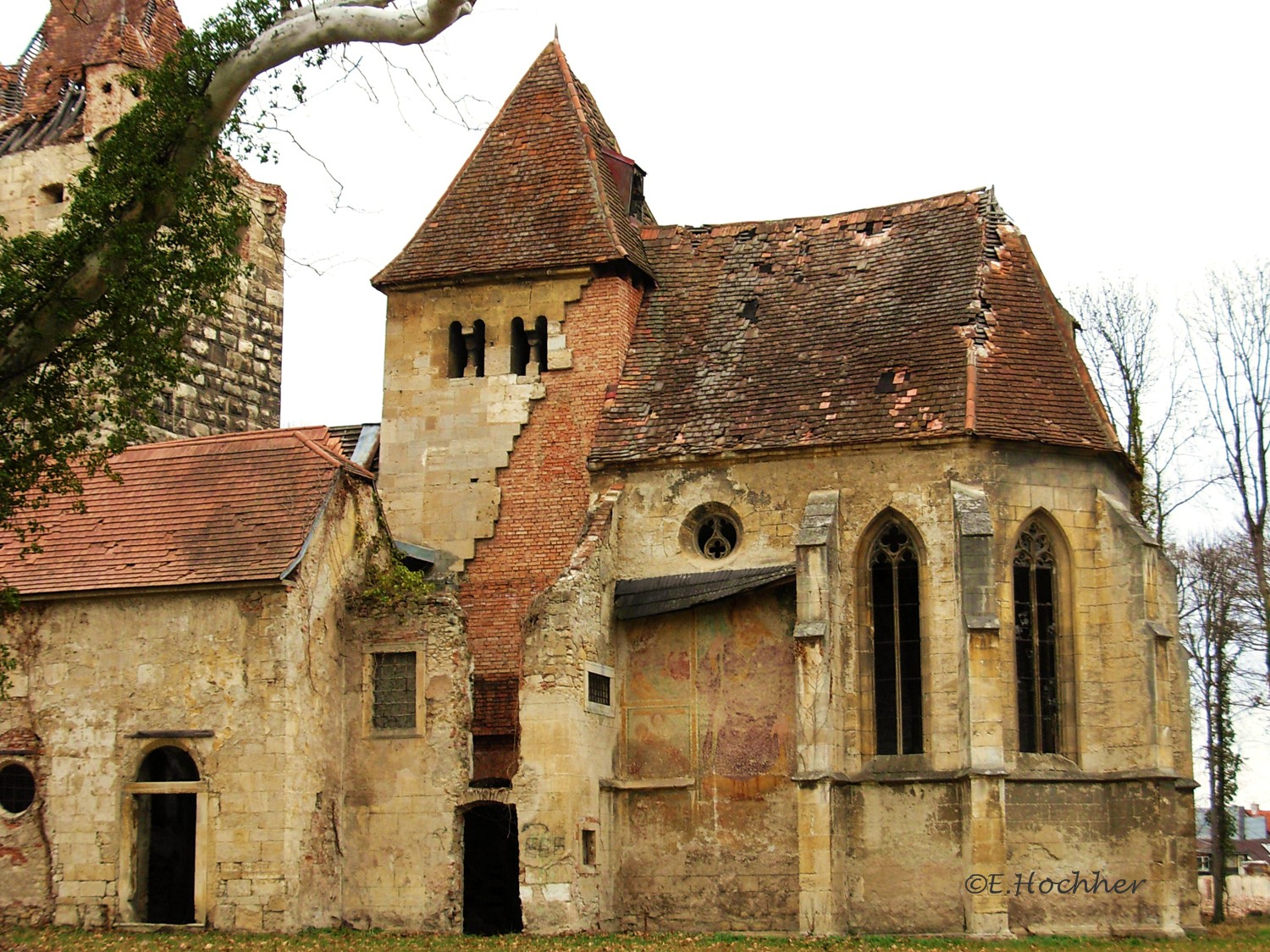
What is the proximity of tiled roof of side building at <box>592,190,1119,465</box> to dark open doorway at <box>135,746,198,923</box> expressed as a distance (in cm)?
795

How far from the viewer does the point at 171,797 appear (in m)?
28.1

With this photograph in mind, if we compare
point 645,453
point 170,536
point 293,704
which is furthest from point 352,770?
point 645,453

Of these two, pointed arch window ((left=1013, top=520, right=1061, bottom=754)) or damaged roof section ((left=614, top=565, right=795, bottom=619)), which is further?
damaged roof section ((left=614, top=565, right=795, bottom=619))

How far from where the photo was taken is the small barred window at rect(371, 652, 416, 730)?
2694 cm

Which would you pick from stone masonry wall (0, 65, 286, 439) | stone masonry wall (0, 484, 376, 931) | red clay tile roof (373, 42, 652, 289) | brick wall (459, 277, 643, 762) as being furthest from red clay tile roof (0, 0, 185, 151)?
stone masonry wall (0, 484, 376, 931)

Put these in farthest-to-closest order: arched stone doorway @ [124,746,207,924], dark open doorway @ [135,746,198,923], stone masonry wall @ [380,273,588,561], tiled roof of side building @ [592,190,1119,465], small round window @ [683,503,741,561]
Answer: stone masonry wall @ [380,273,588,561], small round window @ [683,503,741,561], tiled roof of side building @ [592,190,1119,465], dark open doorway @ [135,746,198,923], arched stone doorway @ [124,746,207,924]

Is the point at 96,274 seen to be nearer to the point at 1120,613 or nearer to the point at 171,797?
the point at 171,797

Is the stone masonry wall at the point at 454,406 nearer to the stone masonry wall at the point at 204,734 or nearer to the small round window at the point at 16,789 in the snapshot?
the stone masonry wall at the point at 204,734

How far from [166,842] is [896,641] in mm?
11503

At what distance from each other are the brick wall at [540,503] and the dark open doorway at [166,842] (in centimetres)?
460

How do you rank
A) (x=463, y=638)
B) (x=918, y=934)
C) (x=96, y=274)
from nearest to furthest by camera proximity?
(x=96, y=274), (x=918, y=934), (x=463, y=638)

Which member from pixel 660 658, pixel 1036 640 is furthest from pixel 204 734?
pixel 1036 640

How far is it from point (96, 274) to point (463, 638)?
9.87 metres

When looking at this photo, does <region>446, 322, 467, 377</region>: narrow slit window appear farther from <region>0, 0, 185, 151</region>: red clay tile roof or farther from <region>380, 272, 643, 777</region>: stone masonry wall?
<region>0, 0, 185, 151</region>: red clay tile roof
